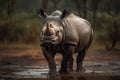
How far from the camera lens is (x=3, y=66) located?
15141mm

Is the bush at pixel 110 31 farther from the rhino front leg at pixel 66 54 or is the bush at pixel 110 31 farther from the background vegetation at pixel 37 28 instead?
the rhino front leg at pixel 66 54

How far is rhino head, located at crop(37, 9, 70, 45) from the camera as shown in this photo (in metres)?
11.2

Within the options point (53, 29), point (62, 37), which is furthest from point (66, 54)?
point (53, 29)

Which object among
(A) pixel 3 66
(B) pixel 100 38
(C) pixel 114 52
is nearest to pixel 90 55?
(C) pixel 114 52

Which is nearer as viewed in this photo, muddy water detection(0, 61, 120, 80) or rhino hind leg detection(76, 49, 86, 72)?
muddy water detection(0, 61, 120, 80)

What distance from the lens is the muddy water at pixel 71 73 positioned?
11469 mm

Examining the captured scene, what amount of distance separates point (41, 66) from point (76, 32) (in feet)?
9.11

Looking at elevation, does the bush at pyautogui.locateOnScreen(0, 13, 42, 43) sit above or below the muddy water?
below

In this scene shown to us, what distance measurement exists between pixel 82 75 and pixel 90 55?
614cm

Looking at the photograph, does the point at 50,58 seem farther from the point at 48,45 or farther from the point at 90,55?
the point at 90,55

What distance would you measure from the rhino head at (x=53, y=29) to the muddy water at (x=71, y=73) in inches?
34.9

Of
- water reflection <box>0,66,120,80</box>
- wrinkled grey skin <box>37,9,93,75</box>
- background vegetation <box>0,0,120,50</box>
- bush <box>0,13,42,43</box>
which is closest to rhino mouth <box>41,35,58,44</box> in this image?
wrinkled grey skin <box>37,9,93,75</box>

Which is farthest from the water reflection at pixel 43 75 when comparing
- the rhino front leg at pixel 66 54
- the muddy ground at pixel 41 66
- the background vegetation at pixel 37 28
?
the background vegetation at pixel 37 28

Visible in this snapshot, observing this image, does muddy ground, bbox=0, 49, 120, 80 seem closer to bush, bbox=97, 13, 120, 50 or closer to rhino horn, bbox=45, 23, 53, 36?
rhino horn, bbox=45, 23, 53, 36
